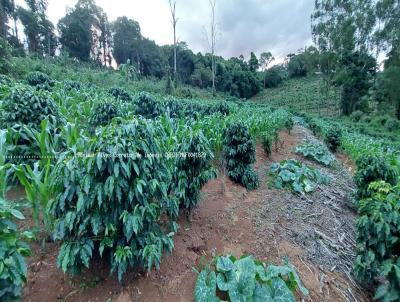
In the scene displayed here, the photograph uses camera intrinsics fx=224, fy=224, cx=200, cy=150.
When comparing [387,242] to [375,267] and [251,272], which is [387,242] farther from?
[251,272]

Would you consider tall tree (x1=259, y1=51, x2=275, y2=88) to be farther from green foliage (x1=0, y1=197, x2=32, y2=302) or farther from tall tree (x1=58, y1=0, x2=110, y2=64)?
green foliage (x1=0, y1=197, x2=32, y2=302)

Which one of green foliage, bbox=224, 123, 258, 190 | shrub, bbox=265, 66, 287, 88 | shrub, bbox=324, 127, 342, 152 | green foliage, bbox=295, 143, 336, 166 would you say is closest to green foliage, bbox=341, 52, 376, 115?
shrub, bbox=324, 127, 342, 152

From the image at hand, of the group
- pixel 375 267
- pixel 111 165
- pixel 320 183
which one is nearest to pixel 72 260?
pixel 111 165

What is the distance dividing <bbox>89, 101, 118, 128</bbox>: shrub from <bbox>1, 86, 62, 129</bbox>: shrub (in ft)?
2.96

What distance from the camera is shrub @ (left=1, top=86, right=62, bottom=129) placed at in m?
2.84

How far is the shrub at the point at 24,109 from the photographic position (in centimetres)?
284

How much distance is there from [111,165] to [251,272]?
144 cm

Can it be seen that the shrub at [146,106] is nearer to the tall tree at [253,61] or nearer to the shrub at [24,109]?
the shrub at [24,109]

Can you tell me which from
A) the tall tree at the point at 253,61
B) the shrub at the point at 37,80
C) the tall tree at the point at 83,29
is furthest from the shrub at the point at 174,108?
the tall tree at the point at 253,61

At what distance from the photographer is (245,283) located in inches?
71.0

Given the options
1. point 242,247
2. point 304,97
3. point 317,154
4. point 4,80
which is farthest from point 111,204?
point 304,97

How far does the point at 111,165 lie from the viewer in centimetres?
169

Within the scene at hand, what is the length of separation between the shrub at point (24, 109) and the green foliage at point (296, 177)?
3772 millimetres

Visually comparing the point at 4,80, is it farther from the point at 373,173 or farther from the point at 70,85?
the point at 373,173
